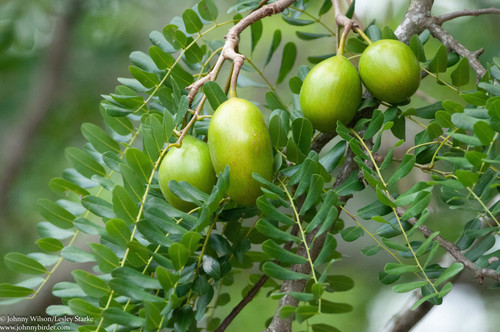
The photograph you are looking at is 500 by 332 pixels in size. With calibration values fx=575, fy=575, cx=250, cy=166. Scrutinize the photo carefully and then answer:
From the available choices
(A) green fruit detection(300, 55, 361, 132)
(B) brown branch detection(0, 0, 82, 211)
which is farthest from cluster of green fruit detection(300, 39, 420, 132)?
(B) brown branch detection(0, 0, 82, 211)

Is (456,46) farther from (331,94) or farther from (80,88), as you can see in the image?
(80,88)

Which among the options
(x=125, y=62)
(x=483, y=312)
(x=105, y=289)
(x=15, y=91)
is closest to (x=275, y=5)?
(x=105, y=289)

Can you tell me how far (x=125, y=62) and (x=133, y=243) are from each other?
1.47m

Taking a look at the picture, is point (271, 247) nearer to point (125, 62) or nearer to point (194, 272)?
point (194, 272)

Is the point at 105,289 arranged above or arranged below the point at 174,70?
below

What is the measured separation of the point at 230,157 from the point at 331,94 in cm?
14

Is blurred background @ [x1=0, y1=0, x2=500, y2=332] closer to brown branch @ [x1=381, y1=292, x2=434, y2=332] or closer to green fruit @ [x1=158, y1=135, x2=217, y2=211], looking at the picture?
brown branch @ [x1=381, y1=292, x2=434, y2=332]

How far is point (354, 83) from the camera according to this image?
23.8 inches

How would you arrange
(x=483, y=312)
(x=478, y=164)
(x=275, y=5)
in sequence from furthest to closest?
(x=483, y=312)
(x=275, y=5)
(x=478, y=164)

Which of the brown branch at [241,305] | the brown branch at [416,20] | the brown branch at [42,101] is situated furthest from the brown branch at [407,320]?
the brown branch at [42,101]

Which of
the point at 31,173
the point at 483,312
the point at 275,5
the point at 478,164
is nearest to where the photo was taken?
the point at 478,164

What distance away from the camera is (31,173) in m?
1.80

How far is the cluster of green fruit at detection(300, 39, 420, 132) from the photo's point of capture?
23.4 inches

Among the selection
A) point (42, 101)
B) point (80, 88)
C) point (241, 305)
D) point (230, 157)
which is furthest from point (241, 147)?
point (80, 88)
